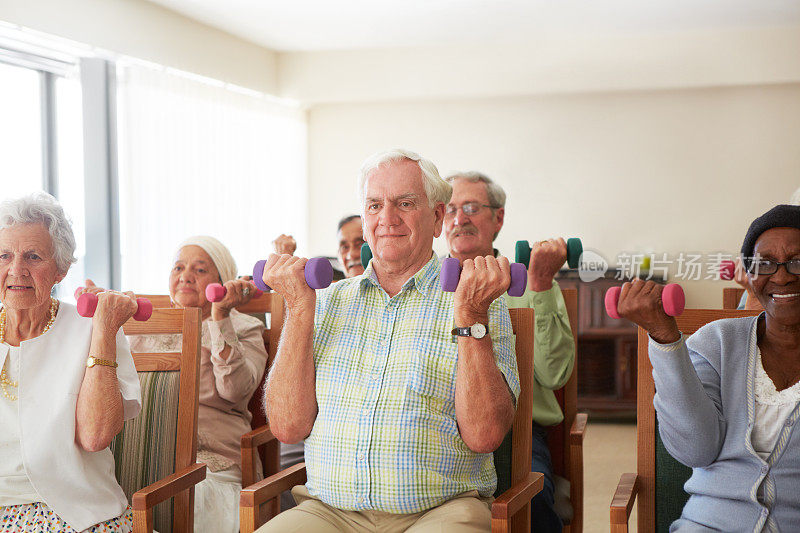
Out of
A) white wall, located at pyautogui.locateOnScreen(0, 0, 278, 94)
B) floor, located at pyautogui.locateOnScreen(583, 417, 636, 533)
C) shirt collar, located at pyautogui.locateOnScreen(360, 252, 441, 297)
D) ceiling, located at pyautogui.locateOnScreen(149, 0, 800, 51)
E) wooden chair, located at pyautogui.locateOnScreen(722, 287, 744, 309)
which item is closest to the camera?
shirt collar, located at pyautogui.locateOnScreen(360, 252, 441, 297)

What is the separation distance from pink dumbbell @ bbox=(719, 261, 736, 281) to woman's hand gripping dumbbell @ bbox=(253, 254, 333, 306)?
0.86 metres

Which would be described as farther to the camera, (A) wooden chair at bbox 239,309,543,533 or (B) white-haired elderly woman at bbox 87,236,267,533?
(B) white-haired elderly woman at bbox 87,236,267,533

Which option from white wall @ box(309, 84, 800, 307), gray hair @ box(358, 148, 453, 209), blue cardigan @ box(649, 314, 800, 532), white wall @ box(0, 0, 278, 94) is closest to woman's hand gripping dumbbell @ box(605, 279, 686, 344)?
blue cardigan @ box(649, 314, 800, 532)

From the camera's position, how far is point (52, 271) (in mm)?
1968

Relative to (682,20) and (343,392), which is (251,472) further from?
(682,20)

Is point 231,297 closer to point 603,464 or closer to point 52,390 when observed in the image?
point 52,390

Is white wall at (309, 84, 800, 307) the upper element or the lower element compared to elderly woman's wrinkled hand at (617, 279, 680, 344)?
upper

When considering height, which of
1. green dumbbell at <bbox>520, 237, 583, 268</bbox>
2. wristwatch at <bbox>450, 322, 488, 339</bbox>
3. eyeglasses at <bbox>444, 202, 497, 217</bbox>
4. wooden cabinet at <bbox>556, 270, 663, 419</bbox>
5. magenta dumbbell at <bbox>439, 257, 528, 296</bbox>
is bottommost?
wooden cabinet at <bbox>556, 270, 663, 419</bbox>

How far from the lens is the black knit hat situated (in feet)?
5.39

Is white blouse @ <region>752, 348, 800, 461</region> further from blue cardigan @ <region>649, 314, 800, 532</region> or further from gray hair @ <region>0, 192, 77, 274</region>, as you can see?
gray hair @ <region>0, 192, 77, 274</region>

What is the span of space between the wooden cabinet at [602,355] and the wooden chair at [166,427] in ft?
13.6

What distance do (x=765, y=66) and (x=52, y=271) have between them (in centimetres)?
545

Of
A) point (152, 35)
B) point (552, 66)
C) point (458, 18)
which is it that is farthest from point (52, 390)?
point (552, 66)

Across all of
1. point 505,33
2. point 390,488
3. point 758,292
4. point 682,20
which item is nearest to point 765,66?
point 682,20
